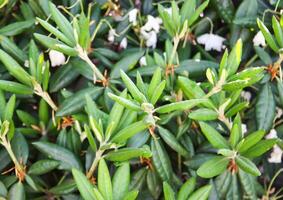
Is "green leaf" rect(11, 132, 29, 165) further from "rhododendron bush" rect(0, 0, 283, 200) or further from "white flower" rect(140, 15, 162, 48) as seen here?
"white flower" rect(140, 15, 162, 48)

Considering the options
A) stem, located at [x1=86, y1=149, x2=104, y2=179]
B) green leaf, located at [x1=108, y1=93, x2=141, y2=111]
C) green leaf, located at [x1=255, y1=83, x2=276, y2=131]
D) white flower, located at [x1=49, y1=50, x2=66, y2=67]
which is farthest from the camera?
white flower, located at [x1=49, y1=50, x2=66, y2=67]

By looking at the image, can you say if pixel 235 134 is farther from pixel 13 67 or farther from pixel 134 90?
pixel 13 67

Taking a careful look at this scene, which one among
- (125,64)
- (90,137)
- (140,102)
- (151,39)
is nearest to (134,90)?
(140,102)

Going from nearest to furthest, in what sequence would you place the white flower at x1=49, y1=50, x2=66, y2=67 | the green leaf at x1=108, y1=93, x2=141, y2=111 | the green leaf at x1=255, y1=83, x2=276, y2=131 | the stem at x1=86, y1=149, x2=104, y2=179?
the green leaf at x1=108, y1=93, x2=141, y2=111
the stem at x1=86, y1=149, x2=104, y2=179
the green leaf at x1=255, y1=83, x2=276, y2=131
the white flower at x1=49, y1=50, x2=66, y2=67

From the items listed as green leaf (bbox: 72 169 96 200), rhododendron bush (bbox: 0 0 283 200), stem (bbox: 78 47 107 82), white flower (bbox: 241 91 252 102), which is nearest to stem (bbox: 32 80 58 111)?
rhododendron bush (bbox: 0 0 283 200)

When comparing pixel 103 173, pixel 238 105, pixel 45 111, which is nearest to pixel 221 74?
pixel 238 105

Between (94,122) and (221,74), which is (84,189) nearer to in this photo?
(94,122)
